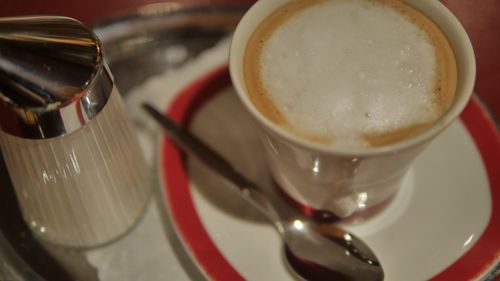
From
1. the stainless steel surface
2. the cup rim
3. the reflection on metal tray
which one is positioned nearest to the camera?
the cup rim

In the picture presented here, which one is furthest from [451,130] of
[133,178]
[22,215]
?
[22,215]

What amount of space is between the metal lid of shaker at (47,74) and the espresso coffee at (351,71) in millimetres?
146

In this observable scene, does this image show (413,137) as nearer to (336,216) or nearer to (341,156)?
(341,156)

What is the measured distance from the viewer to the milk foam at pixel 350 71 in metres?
0.50

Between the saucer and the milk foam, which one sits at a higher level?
the milk foam

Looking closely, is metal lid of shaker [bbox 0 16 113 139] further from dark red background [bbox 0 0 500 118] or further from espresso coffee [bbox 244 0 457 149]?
dark red background [bbox 0 0 500 118]

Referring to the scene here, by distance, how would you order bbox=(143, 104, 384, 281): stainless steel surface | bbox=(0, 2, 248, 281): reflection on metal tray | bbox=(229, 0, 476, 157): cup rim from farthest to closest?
bbox=(0, 2, 248, 281): reflection on metal tray < bbox=(143, 104, 384, 281): stainless steel surface < bbox=(229, 0, 476, 157): cup rim

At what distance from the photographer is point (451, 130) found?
66cm

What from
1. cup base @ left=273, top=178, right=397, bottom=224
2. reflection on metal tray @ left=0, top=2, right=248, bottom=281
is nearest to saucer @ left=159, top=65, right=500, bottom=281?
cup base @ left=273, top=178, right=397, bottom=224

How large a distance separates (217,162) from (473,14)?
323 millimetres

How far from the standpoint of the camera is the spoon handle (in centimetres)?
62

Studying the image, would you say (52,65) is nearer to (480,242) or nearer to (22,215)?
(22,215)

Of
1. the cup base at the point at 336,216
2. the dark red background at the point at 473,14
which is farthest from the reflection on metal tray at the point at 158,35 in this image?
the cup base at the point at 336,216

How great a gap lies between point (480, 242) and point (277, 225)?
0.67ft
